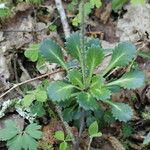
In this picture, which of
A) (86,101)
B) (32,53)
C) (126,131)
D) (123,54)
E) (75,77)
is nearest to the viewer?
(86,101)

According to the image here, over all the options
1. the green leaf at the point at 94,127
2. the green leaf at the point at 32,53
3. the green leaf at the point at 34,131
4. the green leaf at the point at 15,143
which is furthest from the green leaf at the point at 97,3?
the green leaf at the point at 15,143

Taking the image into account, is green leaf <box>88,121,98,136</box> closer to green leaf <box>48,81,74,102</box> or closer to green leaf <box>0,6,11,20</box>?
green leaf <box>48,81,74,102</box>

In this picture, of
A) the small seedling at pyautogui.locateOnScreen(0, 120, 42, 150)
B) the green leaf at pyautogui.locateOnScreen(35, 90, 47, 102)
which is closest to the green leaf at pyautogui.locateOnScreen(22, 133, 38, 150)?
the small seedling at pyautogui.locateOnScreen(0, 120, 42, 150)

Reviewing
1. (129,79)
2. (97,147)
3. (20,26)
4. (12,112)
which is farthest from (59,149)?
(20,26)

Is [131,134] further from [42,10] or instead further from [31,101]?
[42,10]

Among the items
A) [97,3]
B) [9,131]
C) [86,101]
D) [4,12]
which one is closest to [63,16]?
[97,3]

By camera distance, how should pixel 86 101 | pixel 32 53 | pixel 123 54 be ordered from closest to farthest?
pixel 86 101
pixel 123 54
pixel 32 53

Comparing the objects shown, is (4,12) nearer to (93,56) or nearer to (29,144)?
(93,56)
